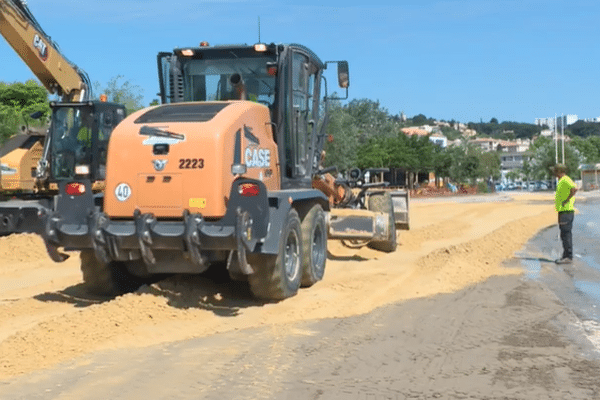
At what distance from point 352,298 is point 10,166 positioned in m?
10.9

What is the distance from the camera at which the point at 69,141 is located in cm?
1616

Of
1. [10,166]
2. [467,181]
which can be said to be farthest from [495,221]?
[467,181]

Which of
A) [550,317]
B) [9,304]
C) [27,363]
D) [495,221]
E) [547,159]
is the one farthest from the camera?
[547,159]

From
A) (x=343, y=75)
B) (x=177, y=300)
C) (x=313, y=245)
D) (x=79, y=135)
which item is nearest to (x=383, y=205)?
(x=343, y=75)

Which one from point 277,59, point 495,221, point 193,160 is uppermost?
point 277,59

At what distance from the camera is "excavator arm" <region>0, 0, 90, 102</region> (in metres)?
17.1

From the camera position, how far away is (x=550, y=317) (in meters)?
8.23

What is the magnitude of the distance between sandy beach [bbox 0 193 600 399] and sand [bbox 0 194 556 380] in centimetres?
2

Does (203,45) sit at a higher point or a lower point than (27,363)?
higher

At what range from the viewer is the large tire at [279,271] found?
8.75 meters

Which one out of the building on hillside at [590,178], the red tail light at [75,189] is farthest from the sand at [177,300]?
the building on hillside at [590,178]

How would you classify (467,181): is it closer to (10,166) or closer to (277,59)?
(10,166)

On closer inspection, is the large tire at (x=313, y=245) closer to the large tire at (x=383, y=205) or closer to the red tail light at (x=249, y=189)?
the red tail light at (x=249, y=189)

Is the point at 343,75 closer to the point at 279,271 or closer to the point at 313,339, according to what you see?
the point at 279,271
